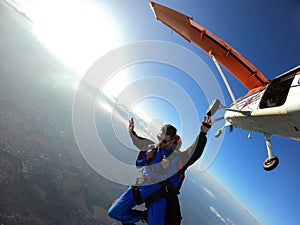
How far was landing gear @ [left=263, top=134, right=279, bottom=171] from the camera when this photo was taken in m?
4.57

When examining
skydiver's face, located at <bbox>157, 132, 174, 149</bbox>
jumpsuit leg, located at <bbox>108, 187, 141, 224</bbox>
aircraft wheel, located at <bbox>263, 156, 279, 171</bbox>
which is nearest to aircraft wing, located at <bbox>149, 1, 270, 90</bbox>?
aircraft wheel, located at <bbox>263, 156, 279, 171</bbox>

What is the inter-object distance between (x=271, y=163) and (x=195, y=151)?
2.88 m

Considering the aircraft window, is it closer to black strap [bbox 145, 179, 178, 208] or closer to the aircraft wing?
the aircraft wing

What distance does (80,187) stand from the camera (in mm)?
96375

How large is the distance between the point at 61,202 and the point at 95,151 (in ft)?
212

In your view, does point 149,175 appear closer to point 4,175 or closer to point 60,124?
point 4,175

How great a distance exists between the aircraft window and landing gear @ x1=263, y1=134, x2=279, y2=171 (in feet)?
3.11

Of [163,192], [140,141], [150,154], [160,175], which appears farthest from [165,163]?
[140,141]

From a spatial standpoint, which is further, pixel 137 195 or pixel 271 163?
pixel 271 163

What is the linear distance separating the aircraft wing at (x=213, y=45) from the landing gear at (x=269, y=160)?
3.08 metres

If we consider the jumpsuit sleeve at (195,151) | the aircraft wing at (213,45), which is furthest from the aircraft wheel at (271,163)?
A: the aircraft wing at (213,45)

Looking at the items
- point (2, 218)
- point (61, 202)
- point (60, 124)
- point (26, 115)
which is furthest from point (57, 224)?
point (60, 124)

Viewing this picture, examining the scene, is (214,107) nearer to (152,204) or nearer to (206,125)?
(206,125)

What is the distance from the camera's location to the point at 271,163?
465 cm
